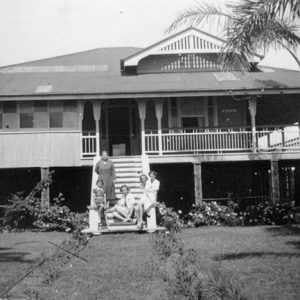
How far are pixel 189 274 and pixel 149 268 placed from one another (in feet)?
3.99

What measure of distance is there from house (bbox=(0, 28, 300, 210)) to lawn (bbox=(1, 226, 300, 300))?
567 centimetres

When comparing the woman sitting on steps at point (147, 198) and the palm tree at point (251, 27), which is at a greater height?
the palm tree at point (251, 27)

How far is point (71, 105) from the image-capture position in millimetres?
19719

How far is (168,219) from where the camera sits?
15.6 metres

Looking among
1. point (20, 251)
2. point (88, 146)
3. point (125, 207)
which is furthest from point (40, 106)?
point (20, 251)

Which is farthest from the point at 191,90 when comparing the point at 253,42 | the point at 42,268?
the point at 42,268

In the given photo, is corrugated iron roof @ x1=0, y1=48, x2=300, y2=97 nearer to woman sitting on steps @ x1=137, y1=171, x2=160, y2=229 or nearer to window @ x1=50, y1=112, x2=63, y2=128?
window @ x1=50, y1=112, x2=63, y2=128

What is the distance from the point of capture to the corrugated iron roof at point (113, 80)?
18344 mm

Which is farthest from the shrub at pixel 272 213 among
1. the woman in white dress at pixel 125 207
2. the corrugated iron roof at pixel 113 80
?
the corrugated iron roof at pixel 113 80

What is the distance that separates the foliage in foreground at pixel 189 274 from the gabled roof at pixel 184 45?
31.5 feet

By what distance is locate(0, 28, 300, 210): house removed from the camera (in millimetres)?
18109

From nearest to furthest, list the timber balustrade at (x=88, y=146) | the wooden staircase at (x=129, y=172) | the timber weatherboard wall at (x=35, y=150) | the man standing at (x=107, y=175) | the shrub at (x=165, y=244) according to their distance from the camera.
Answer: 1. the shrub at (x=165, y=244)
2. the man standing at (x=107, y=175)
3. the wooden staircase at (x=129, y=172)
4. the timber weatherboard wall at (x=35, y=150)
5. the timber balustrade at (x=88, y=146)

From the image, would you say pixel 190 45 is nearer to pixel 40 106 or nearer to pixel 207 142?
pixel 207 142

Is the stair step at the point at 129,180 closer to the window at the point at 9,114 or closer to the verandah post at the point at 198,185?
the verandah post at the point at 198,185
